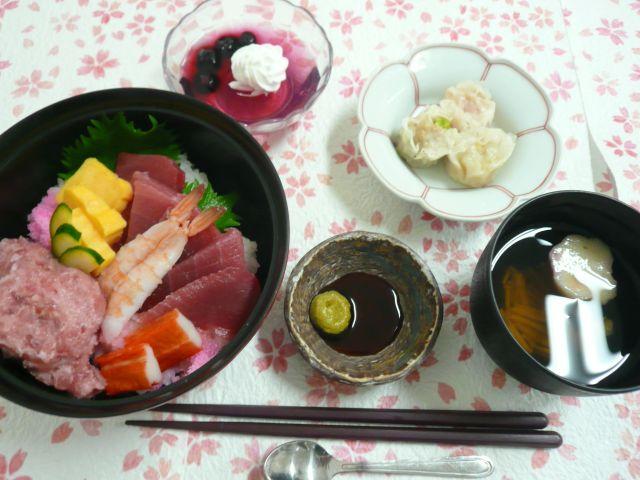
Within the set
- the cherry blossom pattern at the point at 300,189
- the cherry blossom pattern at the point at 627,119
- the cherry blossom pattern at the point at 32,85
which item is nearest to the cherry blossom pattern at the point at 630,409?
the cherry blossom pattern at the point at 627,119

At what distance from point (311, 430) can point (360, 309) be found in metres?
0.34

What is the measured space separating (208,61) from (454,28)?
3.11 feet

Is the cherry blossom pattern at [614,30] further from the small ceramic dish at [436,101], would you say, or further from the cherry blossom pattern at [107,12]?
the cherry blossom pattern at [107,12]

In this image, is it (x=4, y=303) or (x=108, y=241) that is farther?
(x=108, y=241)

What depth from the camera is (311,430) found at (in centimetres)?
117

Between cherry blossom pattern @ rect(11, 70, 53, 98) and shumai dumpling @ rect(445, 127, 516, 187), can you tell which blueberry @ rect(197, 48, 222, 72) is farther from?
shumai dumpling @ rect(445, 127, 516, 187)

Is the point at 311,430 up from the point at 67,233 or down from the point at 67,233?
down

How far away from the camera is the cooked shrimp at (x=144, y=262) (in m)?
1.16

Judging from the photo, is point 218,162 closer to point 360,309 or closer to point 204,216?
point 204,216

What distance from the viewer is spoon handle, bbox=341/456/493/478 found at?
3.73 ft

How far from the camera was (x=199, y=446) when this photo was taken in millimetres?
1198

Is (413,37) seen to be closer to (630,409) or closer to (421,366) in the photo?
(421,366)

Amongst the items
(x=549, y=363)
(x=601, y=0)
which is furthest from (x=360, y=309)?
(x=601, y=0)

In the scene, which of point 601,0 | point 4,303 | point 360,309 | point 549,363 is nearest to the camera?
point 4,303
